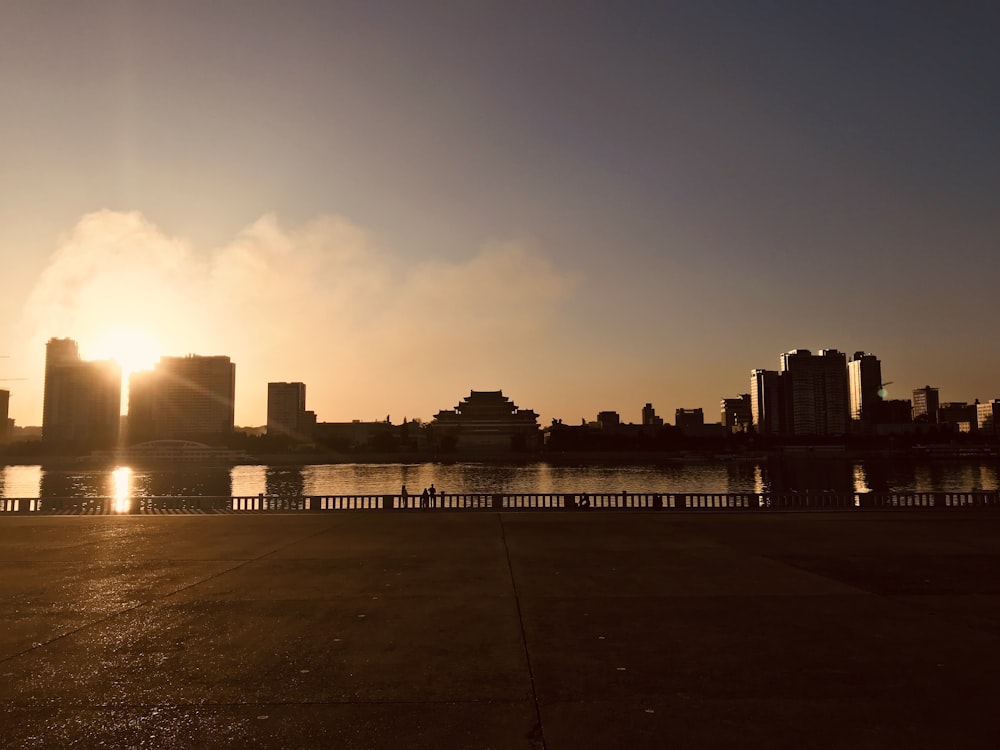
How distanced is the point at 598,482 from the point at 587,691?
101 meters

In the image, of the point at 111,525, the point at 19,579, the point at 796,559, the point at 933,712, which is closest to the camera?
the point at 933,712

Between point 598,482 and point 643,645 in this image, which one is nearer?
point 643,645

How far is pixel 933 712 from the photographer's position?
266 inches

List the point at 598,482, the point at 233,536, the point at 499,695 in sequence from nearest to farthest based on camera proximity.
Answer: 1. the point at 499,695
2. the point at 233,536
3. the point at 598,482

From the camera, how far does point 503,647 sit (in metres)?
9.10

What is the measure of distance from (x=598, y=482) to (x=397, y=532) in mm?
86601

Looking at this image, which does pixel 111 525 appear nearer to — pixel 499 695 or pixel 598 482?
pixel 499 695

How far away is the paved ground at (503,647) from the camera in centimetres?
648

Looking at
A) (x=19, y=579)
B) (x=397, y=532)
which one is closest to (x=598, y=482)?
(x=397, y=532)

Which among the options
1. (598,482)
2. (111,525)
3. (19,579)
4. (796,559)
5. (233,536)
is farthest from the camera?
(598,482)

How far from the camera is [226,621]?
1058cm

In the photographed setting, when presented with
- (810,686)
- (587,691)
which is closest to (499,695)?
(587,691)

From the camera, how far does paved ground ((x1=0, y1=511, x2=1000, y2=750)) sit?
6.48 metres

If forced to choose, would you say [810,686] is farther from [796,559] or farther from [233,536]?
[233,536]
